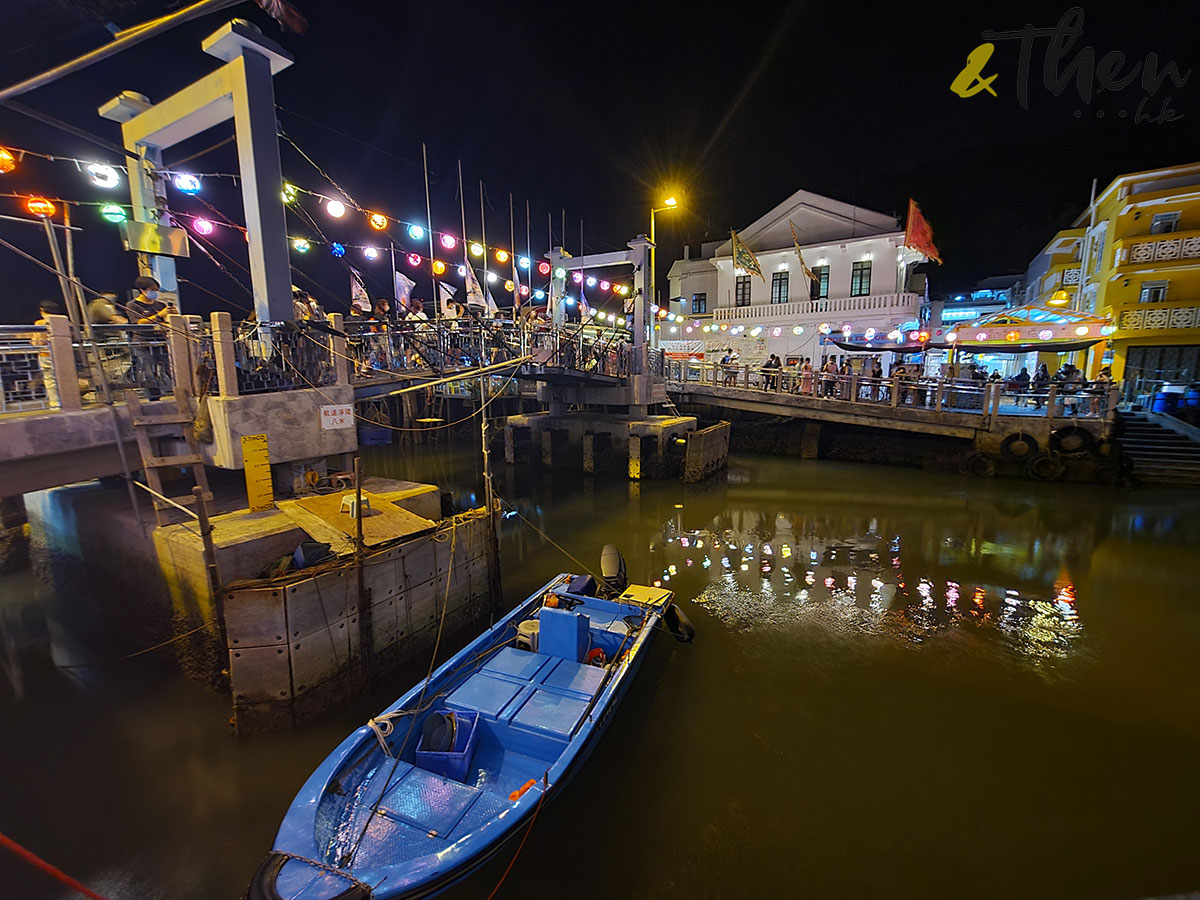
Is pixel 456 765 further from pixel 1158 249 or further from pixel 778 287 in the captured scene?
pixel 1158 249

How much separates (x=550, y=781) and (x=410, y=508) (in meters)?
6.70

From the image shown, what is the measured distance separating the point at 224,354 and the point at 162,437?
2367 mm

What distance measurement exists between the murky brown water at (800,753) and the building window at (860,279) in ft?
67.3

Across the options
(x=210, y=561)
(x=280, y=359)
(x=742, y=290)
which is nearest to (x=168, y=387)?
(x=280, y=359)

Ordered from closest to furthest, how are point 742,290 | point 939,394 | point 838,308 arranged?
point 939,394, point 838,308, point 742,290

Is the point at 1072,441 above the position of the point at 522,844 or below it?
above

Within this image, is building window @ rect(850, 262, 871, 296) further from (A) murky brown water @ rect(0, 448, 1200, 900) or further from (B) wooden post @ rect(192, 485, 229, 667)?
(B) wooden post @ rect(192, 485, 229, 667)

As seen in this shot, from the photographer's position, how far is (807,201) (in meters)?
30.1

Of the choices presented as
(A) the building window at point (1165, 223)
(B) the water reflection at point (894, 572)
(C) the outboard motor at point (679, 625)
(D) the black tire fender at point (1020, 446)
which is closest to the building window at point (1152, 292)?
(A) the building window at point (1165, 223)

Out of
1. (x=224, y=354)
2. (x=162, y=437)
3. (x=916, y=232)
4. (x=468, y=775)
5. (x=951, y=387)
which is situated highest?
(x=916, y=232)

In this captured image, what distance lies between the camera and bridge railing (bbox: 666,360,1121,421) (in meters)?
19.1

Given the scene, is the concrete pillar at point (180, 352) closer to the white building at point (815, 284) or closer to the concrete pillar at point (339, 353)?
the concrete pillar at point (339, 353)

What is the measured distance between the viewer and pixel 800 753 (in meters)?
6.60

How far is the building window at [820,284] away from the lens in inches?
1185
